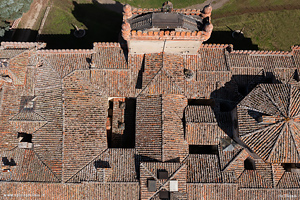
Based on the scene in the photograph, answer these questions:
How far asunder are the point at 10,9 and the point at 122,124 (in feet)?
80.8

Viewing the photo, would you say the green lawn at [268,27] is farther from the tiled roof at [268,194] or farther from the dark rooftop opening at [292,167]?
the tiled roof at [268,194]

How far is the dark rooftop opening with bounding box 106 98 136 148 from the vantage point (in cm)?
2642

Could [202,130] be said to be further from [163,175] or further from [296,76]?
[296,76]

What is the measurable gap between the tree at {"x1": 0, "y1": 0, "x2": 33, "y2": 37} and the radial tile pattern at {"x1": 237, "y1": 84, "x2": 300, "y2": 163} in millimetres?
34662

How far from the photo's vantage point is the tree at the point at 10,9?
31.0m

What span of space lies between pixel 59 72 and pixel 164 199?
62.5 ft

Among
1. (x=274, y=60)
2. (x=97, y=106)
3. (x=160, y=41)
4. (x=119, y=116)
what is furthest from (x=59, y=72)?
(x=274, y=60)

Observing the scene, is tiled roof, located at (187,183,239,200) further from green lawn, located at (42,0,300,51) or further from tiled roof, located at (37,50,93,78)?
green lawn, located at (42,0,300,51)

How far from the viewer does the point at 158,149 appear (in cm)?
2312

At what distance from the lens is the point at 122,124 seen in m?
26.4

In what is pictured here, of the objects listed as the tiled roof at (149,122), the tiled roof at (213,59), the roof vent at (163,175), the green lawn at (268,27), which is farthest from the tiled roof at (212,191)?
the green lawn at (268,27)

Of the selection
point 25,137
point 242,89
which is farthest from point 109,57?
point 242,89

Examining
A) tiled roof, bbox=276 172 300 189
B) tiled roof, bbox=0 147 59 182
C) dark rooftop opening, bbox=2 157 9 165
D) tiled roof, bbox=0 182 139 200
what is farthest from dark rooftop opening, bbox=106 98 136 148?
tiled roof, bbox=276 172 300 189

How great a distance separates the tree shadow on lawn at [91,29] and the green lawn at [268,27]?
17.0 meters
